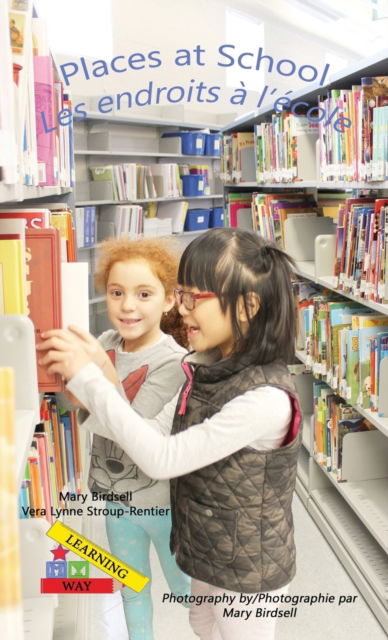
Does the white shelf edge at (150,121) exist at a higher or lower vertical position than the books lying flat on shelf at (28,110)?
higher

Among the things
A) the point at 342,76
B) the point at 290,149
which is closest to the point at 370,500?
the point at 342,76

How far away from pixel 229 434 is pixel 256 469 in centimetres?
15

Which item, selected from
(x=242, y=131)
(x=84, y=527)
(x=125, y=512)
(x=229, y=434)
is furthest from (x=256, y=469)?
(x=242, y=131)

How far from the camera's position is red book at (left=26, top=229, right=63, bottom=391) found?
3.50 feet

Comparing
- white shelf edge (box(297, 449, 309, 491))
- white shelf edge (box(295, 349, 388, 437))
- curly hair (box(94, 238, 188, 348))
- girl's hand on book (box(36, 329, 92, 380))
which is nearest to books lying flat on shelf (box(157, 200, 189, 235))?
white shelf edge (box(297, 449, 309, 491))

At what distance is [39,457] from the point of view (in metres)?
1.63

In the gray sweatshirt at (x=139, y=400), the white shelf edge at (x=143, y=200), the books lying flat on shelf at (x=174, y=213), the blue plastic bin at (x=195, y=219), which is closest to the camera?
the gray sweatshirt at (x=139, y=400)

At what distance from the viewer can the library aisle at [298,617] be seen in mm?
2025

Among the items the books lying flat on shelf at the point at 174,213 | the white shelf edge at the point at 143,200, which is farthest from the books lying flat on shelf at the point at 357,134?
the books lying flat on shelf at the point at 174,213

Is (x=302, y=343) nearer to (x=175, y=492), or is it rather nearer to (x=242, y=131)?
(x=175, y=492)

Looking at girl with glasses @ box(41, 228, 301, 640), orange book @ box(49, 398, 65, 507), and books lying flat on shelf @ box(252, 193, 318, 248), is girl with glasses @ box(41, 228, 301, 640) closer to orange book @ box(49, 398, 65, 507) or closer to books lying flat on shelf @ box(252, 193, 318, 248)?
orange book @ box(49, 398, 65, 507)

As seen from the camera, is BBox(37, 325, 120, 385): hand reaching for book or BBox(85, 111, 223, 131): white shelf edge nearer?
BBox(37, 325, 120, 385): hand reaching for book

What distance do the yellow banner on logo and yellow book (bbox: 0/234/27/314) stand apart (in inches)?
18.9

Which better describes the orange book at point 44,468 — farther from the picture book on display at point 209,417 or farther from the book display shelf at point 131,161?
the book display shelf at point 131,161
